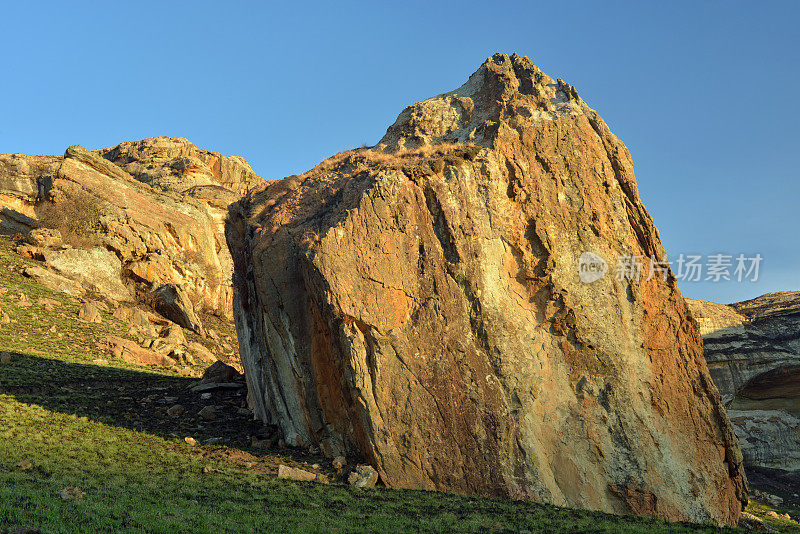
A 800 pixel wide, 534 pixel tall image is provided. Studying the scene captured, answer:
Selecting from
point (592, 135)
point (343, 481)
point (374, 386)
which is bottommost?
point (343, 481)

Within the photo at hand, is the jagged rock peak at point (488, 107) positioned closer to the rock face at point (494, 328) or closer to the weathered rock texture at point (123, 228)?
the rock face at point (494, 328)

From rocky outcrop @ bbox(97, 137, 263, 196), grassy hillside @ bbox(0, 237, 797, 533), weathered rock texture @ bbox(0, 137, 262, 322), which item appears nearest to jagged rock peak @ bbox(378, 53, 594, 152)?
grassy hillside @ bbox(0, 237, 797, 533)

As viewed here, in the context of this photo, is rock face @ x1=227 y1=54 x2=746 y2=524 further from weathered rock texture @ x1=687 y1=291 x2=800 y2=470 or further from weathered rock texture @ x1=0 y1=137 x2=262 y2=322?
weathered rock texture @ x1=0 y1=137 x2=262 y2=322

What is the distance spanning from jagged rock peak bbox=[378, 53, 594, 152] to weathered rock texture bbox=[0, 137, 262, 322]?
29199 mm

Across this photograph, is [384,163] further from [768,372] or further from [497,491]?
[768,372]

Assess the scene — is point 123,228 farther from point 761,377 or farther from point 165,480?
point 761,377

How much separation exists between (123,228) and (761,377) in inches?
2079

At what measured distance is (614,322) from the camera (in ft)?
64.1

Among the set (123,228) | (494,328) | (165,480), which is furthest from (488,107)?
(123,228)

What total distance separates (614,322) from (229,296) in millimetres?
43655

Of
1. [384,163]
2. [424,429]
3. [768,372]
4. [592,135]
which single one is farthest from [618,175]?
[768,372]

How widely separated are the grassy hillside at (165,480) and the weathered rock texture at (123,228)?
17231 millimetres

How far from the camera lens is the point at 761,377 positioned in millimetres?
42750

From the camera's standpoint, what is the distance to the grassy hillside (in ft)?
40.1
